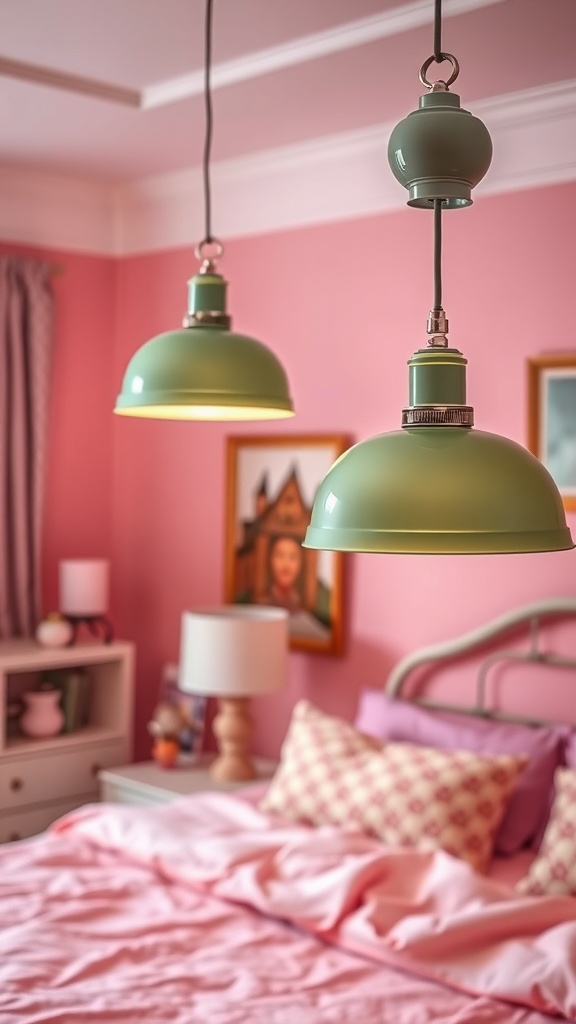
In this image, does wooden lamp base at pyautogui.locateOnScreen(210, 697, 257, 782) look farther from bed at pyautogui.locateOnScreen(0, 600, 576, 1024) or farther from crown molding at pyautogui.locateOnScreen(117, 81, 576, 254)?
crown molding at pyautogui.locateOnScreen(117, 81, 576, 254)

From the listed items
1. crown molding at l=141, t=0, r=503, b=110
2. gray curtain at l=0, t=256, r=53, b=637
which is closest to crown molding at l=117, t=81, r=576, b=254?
gray curtain at l=0, t=256, r=53, b=637

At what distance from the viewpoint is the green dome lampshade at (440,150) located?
4.40 ft

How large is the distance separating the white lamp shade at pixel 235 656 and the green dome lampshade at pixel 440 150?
2.48m

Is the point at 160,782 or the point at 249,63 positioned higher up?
the point at 249,63

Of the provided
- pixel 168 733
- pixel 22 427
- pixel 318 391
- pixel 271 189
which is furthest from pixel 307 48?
pixel 168 733

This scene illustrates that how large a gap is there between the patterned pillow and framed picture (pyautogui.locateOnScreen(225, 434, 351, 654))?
2.29 feet

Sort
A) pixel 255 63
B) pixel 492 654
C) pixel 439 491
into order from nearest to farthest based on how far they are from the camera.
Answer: pixel 439 491, pixel 255 63, pixel 492 654

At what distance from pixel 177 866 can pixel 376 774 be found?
1.86 ft

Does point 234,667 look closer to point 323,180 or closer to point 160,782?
point 160,782

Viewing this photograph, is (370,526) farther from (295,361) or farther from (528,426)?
(295,361)

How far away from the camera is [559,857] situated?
8.99 feet

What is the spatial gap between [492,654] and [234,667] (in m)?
0.79

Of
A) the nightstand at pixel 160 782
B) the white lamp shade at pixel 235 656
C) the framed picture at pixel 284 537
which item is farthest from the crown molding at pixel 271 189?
the nightstand at pixel 160 782

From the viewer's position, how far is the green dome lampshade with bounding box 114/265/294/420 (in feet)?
6.55
